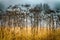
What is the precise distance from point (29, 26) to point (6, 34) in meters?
0.37

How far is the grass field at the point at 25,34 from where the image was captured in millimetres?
2418

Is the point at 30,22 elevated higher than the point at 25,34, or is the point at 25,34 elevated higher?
the point at 30,22

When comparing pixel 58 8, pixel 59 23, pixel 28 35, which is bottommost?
pixel 28 35

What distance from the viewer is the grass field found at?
2.42 metres

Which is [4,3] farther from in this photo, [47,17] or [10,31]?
[47,17]

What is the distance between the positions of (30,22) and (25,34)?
0.64 feet

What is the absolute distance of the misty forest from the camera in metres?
2.42

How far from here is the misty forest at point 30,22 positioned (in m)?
2.42

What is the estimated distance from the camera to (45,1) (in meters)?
2.46

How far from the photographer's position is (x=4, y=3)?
246 centimetres

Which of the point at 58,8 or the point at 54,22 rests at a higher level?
the point at 58,8

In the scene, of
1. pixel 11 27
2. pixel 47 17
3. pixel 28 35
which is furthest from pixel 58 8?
pixel 11 27

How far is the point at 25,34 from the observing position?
7.98 feet

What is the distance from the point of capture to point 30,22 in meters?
2.44
